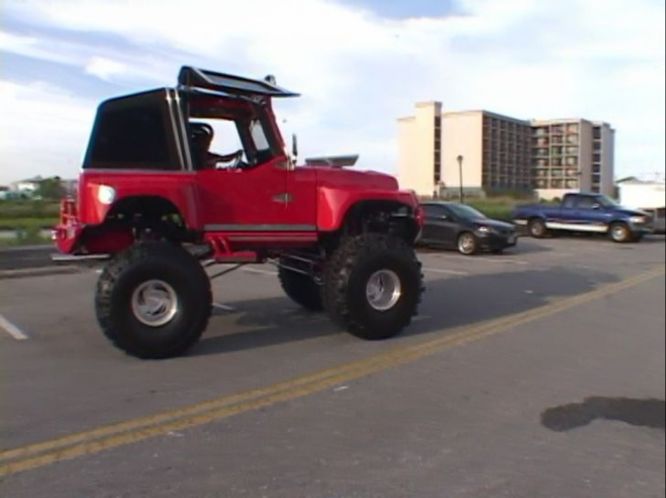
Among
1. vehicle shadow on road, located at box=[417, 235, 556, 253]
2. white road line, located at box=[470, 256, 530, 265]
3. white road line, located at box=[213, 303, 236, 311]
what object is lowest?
vehicle shadow on road, located at box=[417, 235, 556, 253]

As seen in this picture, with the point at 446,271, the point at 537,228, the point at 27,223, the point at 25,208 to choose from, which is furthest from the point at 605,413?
the point at 537,228

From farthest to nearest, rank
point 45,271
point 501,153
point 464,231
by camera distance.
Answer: point 501,153, point 464,231, point 45,271

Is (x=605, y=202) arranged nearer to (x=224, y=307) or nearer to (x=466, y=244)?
(x=466, y=244)

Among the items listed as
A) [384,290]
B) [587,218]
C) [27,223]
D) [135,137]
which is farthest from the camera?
[587,218]

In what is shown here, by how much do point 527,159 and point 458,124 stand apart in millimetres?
14700

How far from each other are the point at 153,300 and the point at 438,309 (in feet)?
14.5

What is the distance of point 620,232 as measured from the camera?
25750mm

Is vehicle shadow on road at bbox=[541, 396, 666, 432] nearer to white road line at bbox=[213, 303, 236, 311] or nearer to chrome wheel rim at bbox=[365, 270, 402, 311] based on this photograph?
chrome wheel rim at bbox=[365, 270, 402, 311]

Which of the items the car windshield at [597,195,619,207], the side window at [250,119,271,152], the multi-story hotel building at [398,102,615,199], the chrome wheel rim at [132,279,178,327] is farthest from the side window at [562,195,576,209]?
the multi-story hotel building at [398,102,615,199]

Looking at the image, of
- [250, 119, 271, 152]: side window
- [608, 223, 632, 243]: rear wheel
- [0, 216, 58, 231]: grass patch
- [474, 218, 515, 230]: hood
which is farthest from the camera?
[608, 223, 632, 243]: rear wheel

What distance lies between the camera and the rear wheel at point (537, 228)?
2731 cm

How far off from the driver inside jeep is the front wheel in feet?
5.01

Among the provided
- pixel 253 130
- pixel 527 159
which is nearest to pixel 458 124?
pixel 527 159

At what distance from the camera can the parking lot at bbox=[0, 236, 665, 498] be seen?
4188mm
